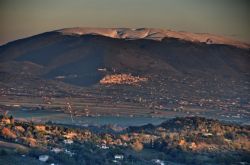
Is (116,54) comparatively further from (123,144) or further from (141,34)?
(123,144)

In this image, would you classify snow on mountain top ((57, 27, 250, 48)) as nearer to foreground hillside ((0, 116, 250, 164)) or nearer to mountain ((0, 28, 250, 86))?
mountain ((0, 28, 250, 86))

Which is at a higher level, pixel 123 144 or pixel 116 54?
pixel 116 54

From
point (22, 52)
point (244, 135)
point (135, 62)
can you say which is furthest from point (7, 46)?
point (244, 135)

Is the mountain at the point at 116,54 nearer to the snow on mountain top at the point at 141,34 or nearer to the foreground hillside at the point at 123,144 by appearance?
the snow on mountain top at the point at 141,34

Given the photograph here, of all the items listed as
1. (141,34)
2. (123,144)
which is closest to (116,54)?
(141,34)

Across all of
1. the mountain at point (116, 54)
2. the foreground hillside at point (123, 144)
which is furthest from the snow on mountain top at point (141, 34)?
the foreground hillside at point (123, 144)

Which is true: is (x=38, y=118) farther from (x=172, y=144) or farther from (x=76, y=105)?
(x=172, y=144)

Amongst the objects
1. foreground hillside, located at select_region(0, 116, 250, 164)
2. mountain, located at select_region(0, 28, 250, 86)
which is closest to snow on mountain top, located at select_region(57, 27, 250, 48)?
mountain, located at select_region(0, 28, 250, 86)

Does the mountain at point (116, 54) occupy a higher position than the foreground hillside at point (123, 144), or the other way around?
the mountain at point (116, 54)
